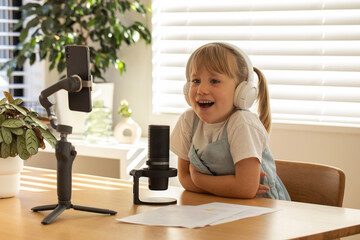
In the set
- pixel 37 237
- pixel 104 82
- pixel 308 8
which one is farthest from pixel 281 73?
pixel 37 237

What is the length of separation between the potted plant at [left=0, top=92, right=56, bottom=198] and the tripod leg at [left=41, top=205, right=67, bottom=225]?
0.90 ft

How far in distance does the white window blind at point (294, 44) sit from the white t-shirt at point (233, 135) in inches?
52.2

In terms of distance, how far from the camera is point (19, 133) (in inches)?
70.4

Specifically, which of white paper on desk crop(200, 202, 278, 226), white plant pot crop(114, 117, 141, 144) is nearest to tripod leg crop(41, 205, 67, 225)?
white paper on desk crop(200, 202, 278, 226)

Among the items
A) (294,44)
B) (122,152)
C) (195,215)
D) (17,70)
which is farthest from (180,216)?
(17,70)

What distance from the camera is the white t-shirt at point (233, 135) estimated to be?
184 centimetres

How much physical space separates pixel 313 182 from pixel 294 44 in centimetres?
136

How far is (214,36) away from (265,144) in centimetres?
165

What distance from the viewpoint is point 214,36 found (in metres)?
3.48

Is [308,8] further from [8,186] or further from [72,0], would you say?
[8,186]

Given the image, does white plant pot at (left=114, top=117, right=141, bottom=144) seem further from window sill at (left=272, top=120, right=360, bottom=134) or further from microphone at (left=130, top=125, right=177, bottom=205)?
microphone at (left=130, top=125, right=177, bottom=205)

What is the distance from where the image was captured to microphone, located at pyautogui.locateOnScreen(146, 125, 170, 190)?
1680 millimetres

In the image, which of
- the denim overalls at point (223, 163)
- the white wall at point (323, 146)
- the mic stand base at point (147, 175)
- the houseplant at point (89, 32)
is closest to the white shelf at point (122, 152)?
the white wall at point (323, 146)

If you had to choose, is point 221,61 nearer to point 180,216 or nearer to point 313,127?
point 180,216
